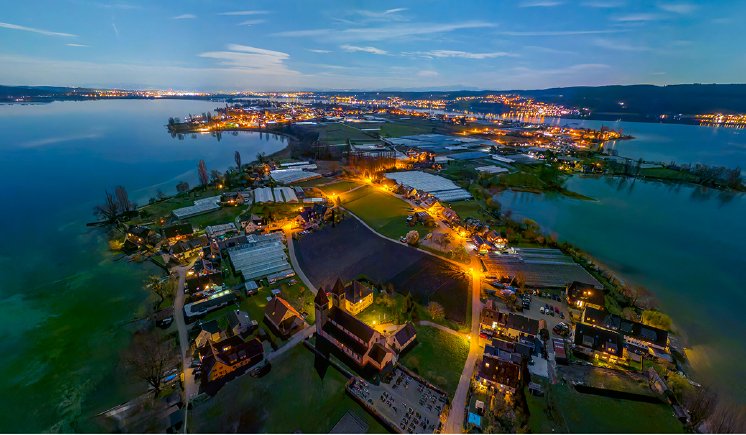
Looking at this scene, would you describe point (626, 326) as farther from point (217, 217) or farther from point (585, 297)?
point (217, 217)

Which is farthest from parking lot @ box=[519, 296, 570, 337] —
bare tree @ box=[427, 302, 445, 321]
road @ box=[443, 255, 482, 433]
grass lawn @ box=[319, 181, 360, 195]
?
grass lawn @ box=[319, 181, 360, 195]

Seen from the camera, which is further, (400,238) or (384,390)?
(400,238)

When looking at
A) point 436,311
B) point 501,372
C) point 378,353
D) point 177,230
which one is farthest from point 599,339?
point 177,230

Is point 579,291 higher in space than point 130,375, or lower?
higher

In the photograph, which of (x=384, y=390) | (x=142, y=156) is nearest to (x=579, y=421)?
(x=384, y=390)

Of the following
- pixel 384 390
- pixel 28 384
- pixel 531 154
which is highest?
pixel 531 154

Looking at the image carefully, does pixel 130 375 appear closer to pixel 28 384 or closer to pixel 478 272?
pixel 28 384

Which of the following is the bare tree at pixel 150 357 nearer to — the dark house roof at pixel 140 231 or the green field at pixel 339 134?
the dark house roof at pixel 140 231
